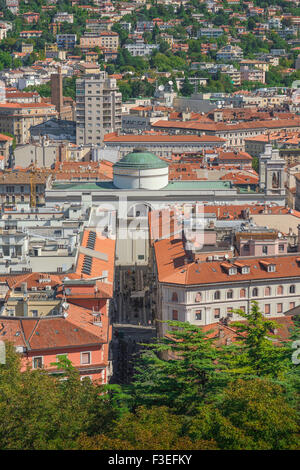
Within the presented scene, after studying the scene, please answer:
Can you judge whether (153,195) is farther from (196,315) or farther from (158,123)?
(158,123)

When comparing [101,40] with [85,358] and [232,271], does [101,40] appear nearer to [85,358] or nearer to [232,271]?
[232,271]

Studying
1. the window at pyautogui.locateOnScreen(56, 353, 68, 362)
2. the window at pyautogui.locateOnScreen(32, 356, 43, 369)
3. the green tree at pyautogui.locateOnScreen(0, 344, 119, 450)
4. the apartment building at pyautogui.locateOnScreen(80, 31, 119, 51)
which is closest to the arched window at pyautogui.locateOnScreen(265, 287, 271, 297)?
the window at pyautogui.locateOnScreen(56, 353, 68, 362)

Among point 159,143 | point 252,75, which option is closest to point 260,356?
point 159,143

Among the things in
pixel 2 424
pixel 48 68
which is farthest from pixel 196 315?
pixel 48 68

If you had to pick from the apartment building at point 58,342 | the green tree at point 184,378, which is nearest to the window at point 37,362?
the apartment building at point 58,342

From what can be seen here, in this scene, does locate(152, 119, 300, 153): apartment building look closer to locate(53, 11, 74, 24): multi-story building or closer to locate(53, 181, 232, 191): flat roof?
locate(53, 181, 232, 191): flat roof
